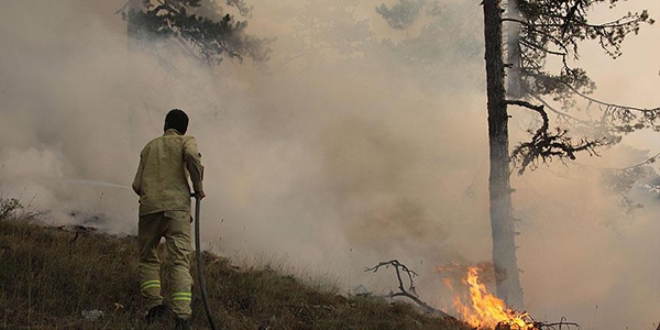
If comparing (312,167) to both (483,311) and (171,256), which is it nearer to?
(483,311)

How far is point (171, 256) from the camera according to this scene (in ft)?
15.2

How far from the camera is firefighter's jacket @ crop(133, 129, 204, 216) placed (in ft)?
15.4

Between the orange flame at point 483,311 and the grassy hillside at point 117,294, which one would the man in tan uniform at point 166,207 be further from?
the orange flame at point 483,311

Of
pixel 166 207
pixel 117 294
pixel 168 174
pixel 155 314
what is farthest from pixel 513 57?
pixel 155 314

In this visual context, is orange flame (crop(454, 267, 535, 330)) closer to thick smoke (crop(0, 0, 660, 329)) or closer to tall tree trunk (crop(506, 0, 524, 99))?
thick smoke (crop(0, 0, 660, 329))

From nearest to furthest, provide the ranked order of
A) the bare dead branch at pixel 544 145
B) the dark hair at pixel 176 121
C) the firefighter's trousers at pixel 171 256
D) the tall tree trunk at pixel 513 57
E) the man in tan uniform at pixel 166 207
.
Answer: the firefighter's trousers at pixel 171 256, the man in tan uniform at pixel 166 207, the dark hair at pixel 176 121, the bare dead branch at pixel 544 145, the tall tree trunk at pixel 513 57

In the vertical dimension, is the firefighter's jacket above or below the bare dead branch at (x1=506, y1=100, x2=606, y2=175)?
below

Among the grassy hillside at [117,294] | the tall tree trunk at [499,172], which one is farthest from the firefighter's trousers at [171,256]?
the tall tree trunk at [499,172]

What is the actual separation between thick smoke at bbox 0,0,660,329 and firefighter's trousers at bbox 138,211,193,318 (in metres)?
3.15

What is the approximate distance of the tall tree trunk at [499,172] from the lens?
346 inches

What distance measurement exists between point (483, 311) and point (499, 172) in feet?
7.71

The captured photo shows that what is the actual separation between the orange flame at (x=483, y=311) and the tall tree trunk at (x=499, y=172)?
0.59m

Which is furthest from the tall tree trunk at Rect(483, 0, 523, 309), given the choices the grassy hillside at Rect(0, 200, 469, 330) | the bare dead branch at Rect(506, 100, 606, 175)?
the grassy hillside at Rect(0, 200, 469, 330)

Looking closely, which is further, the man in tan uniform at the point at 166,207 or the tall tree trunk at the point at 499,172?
the tall tree trunk at the point at 499,172
